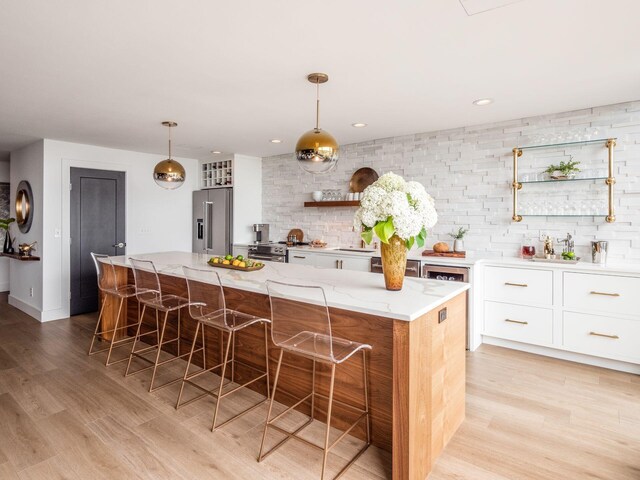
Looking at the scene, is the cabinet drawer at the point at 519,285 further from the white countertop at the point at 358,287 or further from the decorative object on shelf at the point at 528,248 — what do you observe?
the white countertop at the point at 358,287

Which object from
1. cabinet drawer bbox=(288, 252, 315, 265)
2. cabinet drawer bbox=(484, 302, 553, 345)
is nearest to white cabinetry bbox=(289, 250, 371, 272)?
cabinet drawer bbox=(288, 252, 315, 265)

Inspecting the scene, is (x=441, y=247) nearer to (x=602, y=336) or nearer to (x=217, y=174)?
(x=602, y=336)

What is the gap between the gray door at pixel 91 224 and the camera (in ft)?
17.5

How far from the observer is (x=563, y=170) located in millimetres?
3846

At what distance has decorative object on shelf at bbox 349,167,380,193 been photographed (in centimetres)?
520

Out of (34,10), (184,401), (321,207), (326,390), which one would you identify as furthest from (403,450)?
(321,207)

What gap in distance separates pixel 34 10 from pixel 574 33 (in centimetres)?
302

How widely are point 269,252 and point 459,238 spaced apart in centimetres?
265

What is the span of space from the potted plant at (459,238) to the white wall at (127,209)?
456 cm

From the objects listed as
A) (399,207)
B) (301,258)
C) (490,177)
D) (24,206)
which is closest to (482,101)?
(490,177)

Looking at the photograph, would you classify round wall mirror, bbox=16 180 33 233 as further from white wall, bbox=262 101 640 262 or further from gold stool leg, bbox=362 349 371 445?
gold stool leg, bbox=362 349 371 445

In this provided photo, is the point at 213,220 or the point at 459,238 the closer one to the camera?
the point at 459,238

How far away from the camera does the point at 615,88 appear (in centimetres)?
317

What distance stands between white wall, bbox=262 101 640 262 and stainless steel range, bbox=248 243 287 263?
25.8 inches
